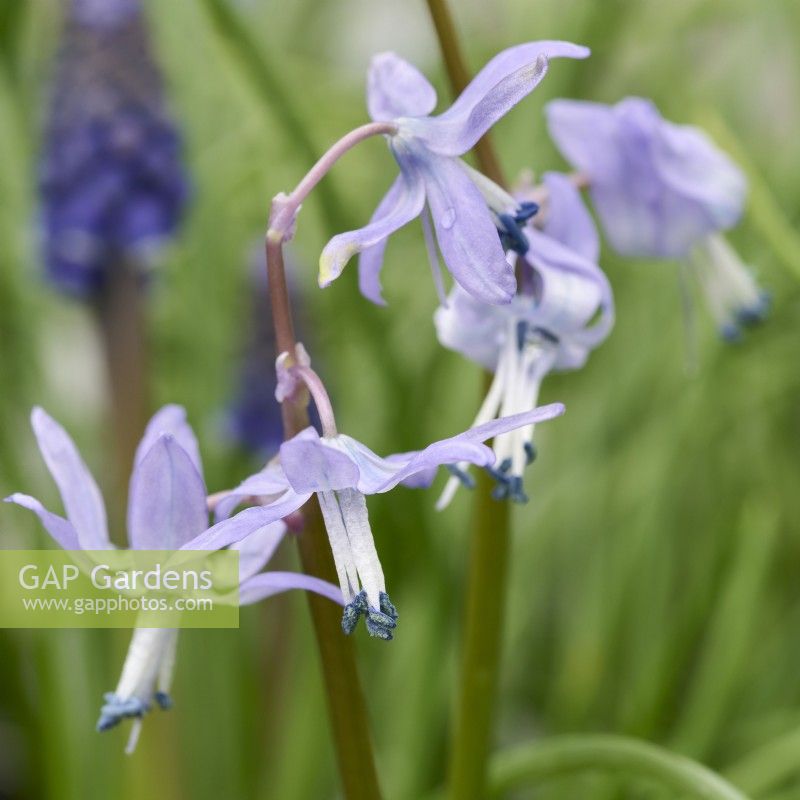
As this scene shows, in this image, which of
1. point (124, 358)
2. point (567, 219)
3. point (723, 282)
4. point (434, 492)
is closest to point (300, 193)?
point (567, 219)

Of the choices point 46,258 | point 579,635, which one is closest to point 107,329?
point 46,258

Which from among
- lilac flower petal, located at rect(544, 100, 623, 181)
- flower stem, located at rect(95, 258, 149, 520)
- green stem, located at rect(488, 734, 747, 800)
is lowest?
green stem, located at rect(488, 734, 747, 800)

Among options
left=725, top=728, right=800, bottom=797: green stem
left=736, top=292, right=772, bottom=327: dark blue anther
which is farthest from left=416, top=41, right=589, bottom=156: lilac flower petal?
left=725, top=728, right=800, bottom=797: green stem

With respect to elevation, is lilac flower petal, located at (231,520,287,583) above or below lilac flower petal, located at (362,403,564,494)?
above

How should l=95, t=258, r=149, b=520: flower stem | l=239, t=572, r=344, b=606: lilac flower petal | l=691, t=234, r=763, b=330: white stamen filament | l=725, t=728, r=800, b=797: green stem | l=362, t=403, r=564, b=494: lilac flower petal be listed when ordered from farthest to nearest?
l=95, t=258, r=149, b=520: flower stem
l=725, t=728, r=800, b=797: green stem
l=691, t=234, r=763, b=330: white stamen filament
l=239, t=572, r=344, b=606: lilac flower petal
l=362, t=403, r=564, b=494: lilac flower petal

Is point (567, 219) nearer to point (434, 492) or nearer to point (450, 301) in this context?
point (450, 301)

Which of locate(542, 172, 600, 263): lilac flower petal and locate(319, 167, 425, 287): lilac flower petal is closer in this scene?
locate(319, 167, 425, 287): lilac flower petal

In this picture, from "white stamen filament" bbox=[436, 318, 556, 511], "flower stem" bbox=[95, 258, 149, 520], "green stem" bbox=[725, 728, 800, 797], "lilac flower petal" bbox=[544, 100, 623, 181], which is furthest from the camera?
"flower stem" bbox=[95, 258, 149, 520]

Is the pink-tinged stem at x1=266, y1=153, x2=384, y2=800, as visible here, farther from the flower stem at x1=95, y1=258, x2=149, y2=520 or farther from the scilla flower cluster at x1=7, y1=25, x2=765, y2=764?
the flower stem at x1=95, y1=258, x2=149, y2=520

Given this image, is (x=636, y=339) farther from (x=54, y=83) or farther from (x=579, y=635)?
(x=54, y=83)
